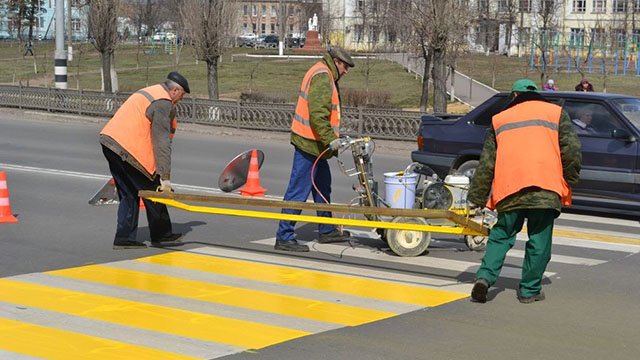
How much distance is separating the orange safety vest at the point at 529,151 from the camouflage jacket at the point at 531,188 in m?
0.06

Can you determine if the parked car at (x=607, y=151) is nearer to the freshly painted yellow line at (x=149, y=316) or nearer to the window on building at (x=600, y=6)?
the freshly painted yellow line at (x=149, y=316)

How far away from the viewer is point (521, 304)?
8.14 metres

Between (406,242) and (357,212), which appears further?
(406,242)

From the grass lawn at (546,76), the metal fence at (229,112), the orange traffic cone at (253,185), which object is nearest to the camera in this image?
the orange traffic cone at (253,185)

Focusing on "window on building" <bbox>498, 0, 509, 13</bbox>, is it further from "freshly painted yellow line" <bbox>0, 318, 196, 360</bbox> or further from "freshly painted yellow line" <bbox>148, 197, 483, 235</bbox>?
"freshly painted yellow line" <bbox>0, 318, 196, 360</bbox>

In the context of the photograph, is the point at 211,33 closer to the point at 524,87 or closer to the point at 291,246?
Answer: the point at 291,246

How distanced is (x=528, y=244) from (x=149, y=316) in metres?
3.07

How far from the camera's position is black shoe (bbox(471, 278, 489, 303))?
802cm

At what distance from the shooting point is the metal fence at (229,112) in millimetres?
24281

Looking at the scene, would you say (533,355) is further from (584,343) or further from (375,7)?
(375,7)

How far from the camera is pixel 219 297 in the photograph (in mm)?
8281

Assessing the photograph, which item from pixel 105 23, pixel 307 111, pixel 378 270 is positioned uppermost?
pixel 105 23

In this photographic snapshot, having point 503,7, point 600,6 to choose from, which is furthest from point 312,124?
point 600,6

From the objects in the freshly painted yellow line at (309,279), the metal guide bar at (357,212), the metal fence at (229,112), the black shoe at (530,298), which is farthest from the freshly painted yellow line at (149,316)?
the metal fence at (229,112)
